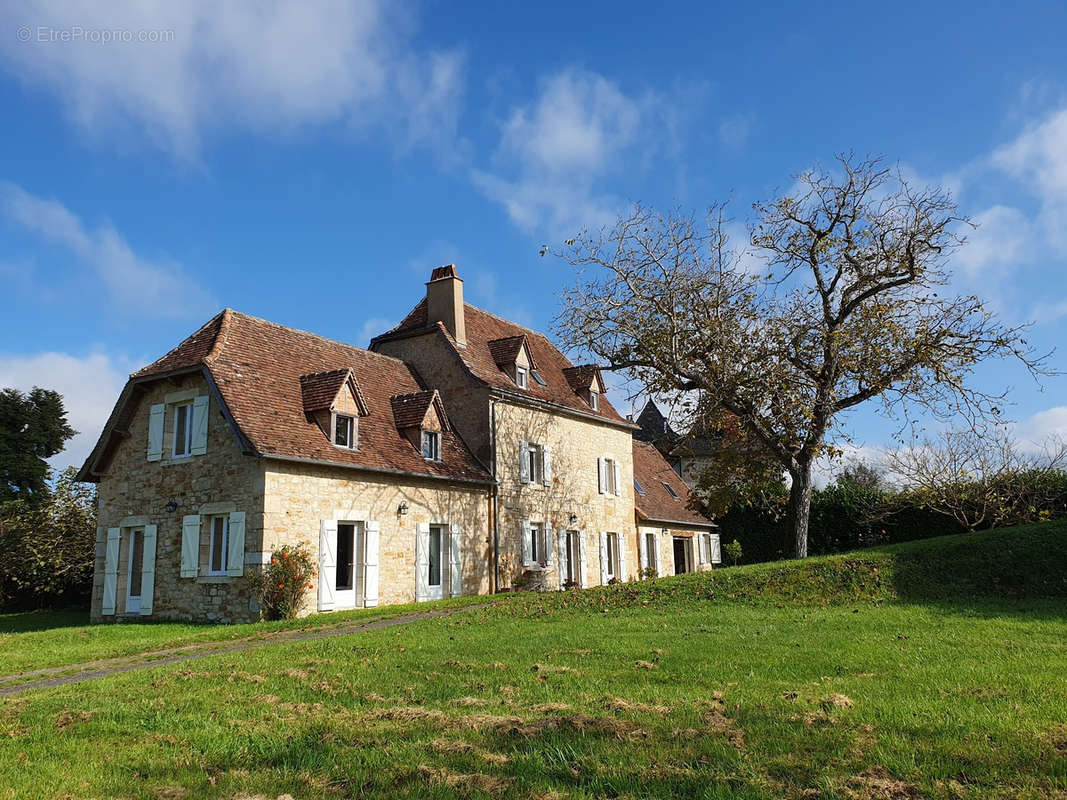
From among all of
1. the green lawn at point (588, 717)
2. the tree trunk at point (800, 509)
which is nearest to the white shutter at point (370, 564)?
the green lawn at point (588, 717)

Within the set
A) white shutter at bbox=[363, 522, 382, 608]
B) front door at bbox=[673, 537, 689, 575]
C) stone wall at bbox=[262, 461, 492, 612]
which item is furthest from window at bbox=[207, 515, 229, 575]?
front door at bbox=[673, 537, 689, 575]

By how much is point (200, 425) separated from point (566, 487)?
39.6ft

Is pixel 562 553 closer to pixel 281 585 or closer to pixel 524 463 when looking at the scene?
pixel 524 463

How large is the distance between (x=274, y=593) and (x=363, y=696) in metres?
10.2

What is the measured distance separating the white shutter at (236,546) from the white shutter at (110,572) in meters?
3.93

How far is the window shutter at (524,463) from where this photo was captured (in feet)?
79.6

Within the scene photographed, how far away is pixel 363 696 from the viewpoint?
272 inches

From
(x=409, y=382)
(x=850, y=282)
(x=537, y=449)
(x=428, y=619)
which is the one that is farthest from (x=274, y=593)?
(x=850, y=282)

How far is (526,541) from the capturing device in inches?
950

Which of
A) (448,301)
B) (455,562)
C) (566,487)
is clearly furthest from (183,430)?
(566,487)

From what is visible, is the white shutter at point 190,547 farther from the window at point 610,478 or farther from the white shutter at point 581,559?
the window at point 610,478

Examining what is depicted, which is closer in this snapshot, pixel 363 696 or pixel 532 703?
pixel 532 703

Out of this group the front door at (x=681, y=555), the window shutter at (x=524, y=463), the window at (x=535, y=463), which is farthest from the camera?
the front door at (x=681, y=555)

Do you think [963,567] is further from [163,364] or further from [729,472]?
[163,364]
